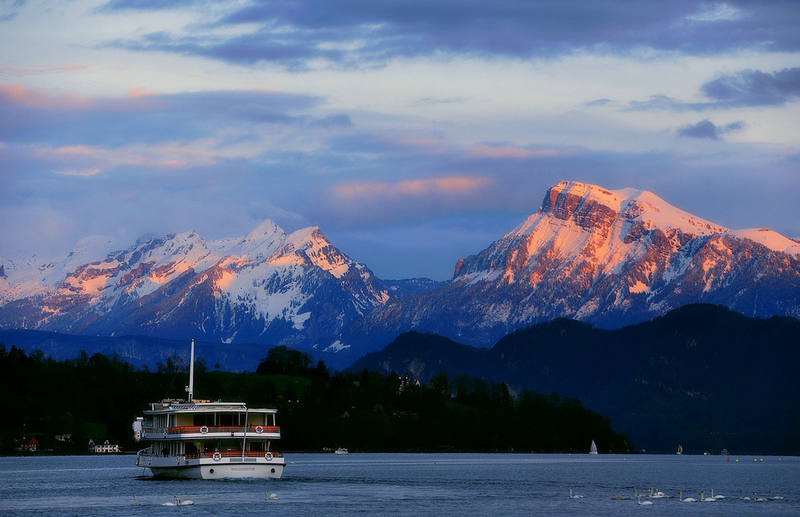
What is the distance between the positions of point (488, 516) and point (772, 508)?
4041 centimetres

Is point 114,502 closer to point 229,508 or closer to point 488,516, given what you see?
point 229,508

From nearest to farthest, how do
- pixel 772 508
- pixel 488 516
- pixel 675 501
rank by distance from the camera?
1. pixel 488 516
2. pixel 772 508
3. pixel 675 501

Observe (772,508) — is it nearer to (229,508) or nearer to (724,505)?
(724,505)

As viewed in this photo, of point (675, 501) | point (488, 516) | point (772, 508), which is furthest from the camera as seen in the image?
point (675, 501)

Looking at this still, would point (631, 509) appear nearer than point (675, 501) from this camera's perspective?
Yes

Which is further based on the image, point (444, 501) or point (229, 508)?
point (444, 501)

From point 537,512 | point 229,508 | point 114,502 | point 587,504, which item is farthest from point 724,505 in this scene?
point 114,502

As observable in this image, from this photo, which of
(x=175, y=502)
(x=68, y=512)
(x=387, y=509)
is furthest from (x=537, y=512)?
(x=68, y=512)

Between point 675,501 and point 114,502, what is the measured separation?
253 feet

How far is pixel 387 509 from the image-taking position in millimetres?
175500

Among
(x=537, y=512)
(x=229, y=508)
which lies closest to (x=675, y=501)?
(x=537, y=512)

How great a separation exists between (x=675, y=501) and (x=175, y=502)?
69.3 metres

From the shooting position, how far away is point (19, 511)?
17275 centimetres

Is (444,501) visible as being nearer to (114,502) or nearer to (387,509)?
(387,509)
